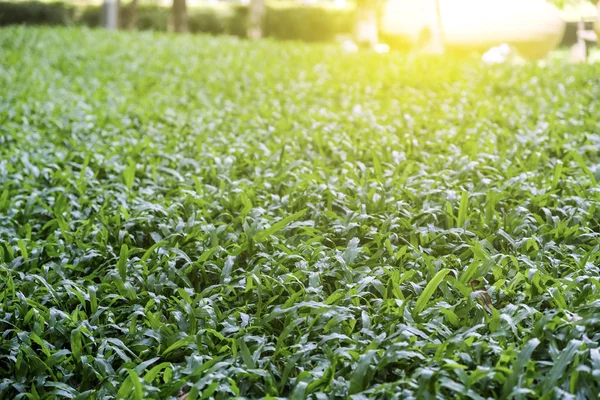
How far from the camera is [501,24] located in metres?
11.2

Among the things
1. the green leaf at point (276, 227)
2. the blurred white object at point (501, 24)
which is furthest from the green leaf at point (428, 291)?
the blurred white object at point (501, 24)

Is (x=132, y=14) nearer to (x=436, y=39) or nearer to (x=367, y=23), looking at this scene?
(x=367, y=23)

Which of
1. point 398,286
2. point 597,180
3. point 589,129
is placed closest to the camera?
point 398,286

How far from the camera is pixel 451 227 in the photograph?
3.58 m

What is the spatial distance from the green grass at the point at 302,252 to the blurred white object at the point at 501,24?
478cm

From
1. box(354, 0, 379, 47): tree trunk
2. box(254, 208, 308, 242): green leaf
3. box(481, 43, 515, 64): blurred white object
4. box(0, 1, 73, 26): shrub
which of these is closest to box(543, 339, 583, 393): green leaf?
box(254, 208, 308, 242): green leaf

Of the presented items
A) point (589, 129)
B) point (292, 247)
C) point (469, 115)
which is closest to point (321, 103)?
point (469, 115)

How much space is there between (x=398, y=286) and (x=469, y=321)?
318 mm

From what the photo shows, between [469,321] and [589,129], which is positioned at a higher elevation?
[589,129]

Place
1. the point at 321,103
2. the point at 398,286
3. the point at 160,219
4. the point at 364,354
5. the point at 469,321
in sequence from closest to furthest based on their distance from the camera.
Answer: the point at 364,354 → the point at 469,321 → the point at 398,286 → the point at 160,219 → the point at 321,103

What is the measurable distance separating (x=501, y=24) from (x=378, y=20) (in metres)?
4.19

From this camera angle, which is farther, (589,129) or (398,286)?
(589,129)

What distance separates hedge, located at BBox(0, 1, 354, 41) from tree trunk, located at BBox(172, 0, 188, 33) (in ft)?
10.8

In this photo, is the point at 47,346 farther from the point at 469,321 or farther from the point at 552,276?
the point at 552,276
